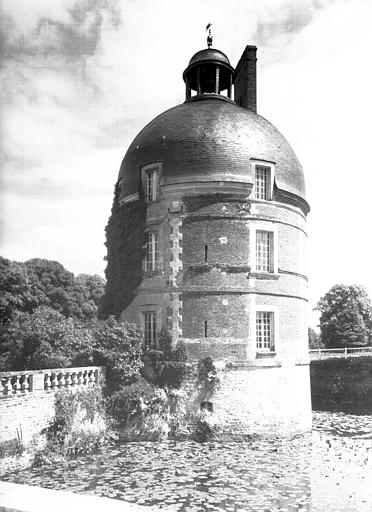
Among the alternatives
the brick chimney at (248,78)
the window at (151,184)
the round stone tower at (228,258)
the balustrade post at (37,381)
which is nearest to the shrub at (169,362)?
the round stone tower at (228,258)

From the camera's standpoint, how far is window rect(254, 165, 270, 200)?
51.1 feet

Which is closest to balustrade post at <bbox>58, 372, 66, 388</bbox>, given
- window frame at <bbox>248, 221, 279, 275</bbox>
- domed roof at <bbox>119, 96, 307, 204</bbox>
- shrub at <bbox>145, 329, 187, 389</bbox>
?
shrub at <bbox>145, 329, 187, 389</bbox>

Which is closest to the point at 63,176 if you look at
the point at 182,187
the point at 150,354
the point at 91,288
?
the point at 182,187

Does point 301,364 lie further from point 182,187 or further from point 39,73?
point 39,73

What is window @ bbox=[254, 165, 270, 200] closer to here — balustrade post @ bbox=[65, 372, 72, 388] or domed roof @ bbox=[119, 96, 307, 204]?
domed roof @ bbox=[119, 96, 307, 204]

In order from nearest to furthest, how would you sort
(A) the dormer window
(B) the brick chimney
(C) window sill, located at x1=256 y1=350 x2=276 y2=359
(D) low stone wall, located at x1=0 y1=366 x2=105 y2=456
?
(D) low stone wall, located at x1=0 y1=366 x2=105 y2=456 < (C) window sill, located at x1=256 y1=350 x2=276 y2=359 < (A) the dormer window < (B) the brick chimney

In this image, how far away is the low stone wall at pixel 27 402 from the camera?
10312mm

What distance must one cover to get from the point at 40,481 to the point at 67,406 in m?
2.32

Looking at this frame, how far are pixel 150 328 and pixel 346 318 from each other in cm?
1762

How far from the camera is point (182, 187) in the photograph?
15156 millimetres

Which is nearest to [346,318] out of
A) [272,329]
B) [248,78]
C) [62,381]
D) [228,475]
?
[272,329]

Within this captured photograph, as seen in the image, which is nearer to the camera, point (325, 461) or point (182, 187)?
point (325, 461)

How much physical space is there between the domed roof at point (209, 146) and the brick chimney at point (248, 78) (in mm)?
1293

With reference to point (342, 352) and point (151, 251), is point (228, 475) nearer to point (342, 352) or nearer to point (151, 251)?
point (151, 251)
